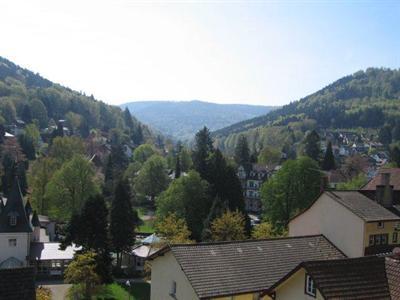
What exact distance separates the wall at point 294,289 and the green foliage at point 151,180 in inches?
2626

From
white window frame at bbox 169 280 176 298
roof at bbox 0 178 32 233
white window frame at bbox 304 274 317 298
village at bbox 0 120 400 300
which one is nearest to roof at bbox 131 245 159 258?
village at bbox 0 120 400 300

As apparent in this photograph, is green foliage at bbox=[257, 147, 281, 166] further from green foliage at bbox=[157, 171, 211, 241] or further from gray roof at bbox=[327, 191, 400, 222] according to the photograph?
gray roof at bbox=[327, 191, 400, 222]

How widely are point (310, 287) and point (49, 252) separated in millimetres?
35371

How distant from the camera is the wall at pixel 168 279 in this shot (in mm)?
24391

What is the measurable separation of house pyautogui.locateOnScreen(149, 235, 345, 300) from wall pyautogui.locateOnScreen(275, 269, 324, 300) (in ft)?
11.5

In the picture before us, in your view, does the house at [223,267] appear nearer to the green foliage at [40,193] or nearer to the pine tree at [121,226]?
the pine tree at [121,226]

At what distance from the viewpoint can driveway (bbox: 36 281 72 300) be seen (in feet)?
132

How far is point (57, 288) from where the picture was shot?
43.3 meters

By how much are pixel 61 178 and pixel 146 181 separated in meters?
25.5

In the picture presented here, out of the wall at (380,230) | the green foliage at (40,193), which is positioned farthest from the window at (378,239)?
the green foliage at (40,193)

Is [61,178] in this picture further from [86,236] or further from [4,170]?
[4,170]

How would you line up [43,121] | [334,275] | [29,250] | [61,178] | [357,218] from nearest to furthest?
[334,275], [357,218], [29,250], [61,178], [43,121]

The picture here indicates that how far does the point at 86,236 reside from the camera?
4350 centimetres

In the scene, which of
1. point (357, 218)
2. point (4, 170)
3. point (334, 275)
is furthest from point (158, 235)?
point (4, 170)
